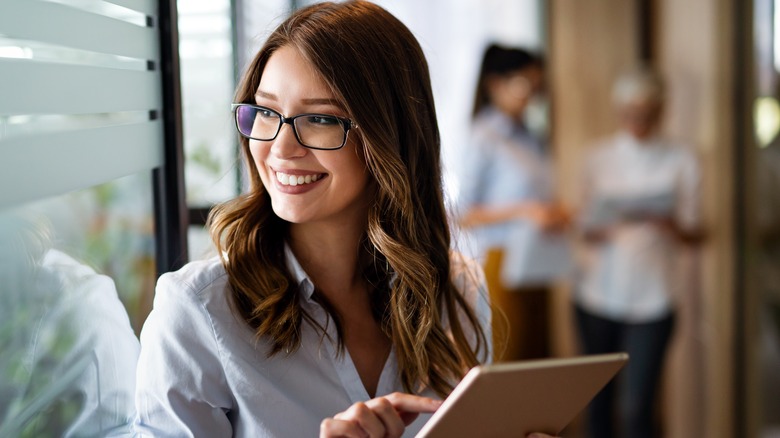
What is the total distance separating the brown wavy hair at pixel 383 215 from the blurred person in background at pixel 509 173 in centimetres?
249

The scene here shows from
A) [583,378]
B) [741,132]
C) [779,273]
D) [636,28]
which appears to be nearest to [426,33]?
[636,28]

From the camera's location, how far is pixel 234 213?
1.38m

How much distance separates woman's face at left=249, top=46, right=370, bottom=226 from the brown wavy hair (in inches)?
0.8

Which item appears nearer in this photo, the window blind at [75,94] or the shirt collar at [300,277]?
the window blind at [75,94]

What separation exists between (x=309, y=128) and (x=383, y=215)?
A: 21 centimetres

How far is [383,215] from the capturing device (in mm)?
1420

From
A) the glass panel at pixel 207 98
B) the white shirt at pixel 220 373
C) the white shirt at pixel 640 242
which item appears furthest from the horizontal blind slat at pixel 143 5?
the white shirt at pixel 640 242

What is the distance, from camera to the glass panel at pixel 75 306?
1007mm

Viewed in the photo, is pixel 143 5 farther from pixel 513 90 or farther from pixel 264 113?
pixel 513 90

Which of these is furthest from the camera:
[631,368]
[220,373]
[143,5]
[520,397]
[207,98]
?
[631,368]

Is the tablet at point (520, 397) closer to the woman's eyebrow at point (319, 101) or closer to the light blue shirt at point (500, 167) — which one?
the woman's eyebrow at point (319, 101)

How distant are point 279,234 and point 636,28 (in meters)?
3.53

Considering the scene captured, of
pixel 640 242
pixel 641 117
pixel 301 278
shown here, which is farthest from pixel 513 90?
pixel 301 278

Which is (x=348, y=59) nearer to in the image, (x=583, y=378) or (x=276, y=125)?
(x=276, y=125)
